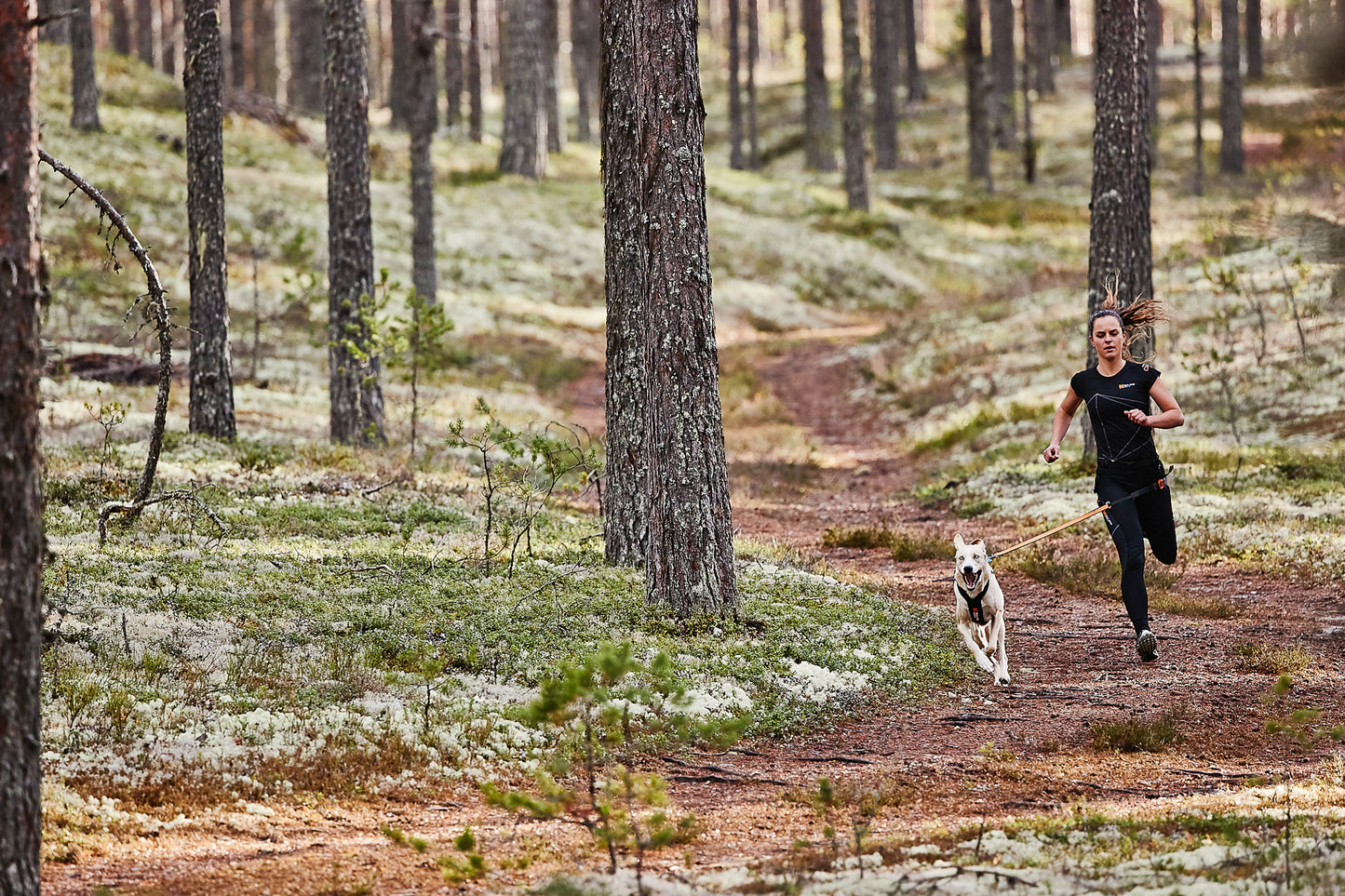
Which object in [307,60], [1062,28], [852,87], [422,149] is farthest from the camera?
[1062,28]

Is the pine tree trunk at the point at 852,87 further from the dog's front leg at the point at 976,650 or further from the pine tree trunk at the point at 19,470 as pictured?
the pine tree trunk at the point at 19,470

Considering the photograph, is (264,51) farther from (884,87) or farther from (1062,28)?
(1062,28)

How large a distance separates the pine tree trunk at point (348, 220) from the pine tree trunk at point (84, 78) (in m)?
17.1

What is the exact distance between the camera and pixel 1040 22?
172ft

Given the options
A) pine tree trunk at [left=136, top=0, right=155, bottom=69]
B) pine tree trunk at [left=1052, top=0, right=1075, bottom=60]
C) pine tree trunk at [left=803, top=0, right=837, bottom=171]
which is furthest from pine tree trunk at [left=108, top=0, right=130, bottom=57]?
pine tree trunk at [left=1052, top=0, right=1075, bottom=60]

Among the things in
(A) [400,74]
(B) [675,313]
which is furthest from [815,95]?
(B) [675,313]

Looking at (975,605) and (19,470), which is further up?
(19,470)

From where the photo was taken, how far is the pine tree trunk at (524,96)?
36000mm

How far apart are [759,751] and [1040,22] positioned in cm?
5334

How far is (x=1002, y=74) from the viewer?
5116 centimetres

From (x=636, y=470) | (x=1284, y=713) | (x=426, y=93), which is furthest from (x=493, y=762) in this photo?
(x=426, y=93)

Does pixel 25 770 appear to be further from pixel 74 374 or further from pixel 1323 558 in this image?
pixel 74 374

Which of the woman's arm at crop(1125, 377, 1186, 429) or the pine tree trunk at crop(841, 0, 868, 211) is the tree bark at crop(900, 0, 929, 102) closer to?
the pine tree trunk at crop(841, 0, 868, 211)

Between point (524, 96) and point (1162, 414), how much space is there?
31849 mm
